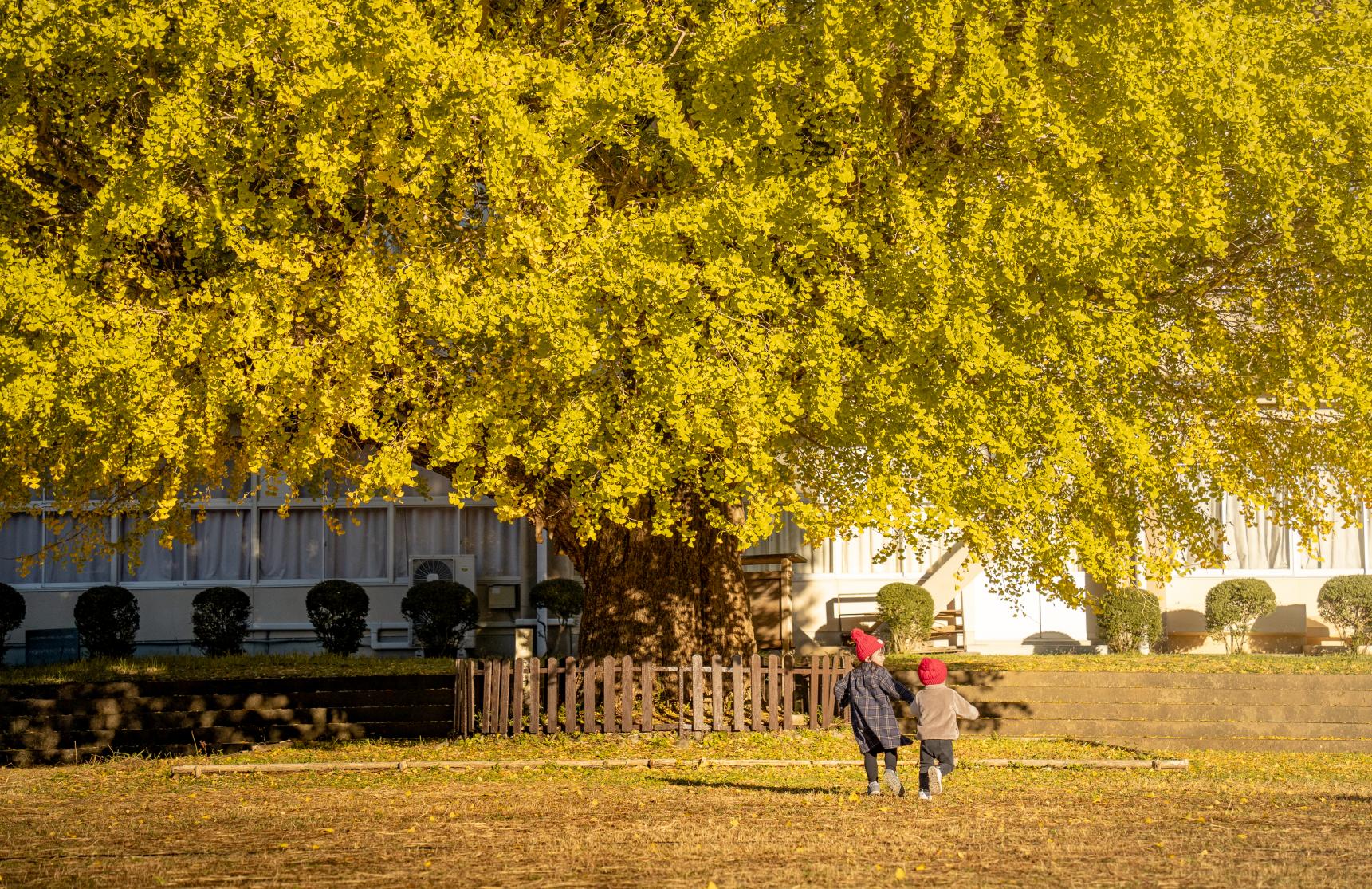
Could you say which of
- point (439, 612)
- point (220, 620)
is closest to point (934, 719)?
point (439, 612)

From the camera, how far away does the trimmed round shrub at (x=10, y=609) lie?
21.7m

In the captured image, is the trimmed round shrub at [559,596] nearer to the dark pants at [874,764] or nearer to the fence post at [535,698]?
the fence post at [535,698]

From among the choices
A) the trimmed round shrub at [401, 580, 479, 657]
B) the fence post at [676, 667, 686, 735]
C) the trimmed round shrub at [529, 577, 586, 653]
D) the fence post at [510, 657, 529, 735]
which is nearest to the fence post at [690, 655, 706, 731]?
the fence post at [676, 667, 686, 735]

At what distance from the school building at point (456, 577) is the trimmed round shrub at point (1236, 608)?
0.40 metres

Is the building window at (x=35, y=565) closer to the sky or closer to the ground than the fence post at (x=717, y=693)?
closer to the sky

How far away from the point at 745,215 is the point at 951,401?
230 cm

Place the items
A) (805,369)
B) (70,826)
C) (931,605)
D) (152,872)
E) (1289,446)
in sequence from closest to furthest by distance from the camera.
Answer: (152,872) → (70,826) → (805,369) → (1289,446) → (931,605)

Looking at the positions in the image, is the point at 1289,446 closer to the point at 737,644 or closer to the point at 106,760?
the point at 737,644

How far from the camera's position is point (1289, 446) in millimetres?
13734

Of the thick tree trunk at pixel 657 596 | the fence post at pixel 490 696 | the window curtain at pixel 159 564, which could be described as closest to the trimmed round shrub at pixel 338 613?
Answer: the window curtain at pixel 159 564

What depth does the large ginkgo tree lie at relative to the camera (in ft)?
37.1

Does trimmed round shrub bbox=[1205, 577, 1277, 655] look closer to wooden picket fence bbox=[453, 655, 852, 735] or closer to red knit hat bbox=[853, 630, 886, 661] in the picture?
wooden picket fence bbox=[453, 655, 852, 735]

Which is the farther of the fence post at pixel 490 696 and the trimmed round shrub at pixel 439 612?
the trimmed round shrub at pixel 439 612

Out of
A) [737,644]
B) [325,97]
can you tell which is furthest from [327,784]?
[325,97]
